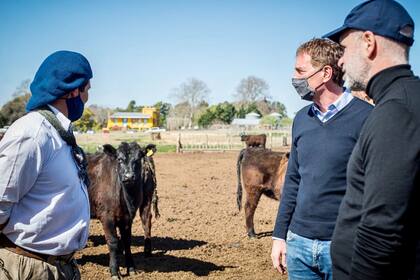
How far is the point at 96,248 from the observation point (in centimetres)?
843

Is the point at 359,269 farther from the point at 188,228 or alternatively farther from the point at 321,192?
the point at 188,228

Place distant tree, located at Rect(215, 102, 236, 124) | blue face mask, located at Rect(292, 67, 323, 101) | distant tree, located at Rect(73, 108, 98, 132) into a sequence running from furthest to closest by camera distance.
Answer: distant tree, located at Rect(215, 102, 236, 124) < distant tree, located at Rect(73, 108, 98, 132) < blue face mask, located at Rect(292, 67, 323, 101)

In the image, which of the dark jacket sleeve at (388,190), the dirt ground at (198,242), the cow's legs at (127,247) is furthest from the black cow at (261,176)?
the dark jacket sleeve at (388,190)

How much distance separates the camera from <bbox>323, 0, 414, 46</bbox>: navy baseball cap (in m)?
1.96

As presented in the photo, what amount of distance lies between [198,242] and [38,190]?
6608mm

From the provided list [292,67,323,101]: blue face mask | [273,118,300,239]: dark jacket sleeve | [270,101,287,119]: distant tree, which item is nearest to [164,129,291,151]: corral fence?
[273,118,300,239]: dark jacket sleeve

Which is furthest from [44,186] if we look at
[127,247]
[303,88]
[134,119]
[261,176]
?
[134,119]

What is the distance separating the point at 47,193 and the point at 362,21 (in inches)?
76.7

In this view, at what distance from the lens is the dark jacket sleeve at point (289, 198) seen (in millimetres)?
3506

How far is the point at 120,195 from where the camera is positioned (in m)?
7.05

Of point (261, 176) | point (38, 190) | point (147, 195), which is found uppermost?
point (38, 190)

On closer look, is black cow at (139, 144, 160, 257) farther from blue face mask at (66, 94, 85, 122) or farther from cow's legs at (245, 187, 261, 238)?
blue face mask at (66, 94, 85, 122)

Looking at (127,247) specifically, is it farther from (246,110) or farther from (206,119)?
(246,110)

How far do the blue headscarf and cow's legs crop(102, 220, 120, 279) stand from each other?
14.5ft
